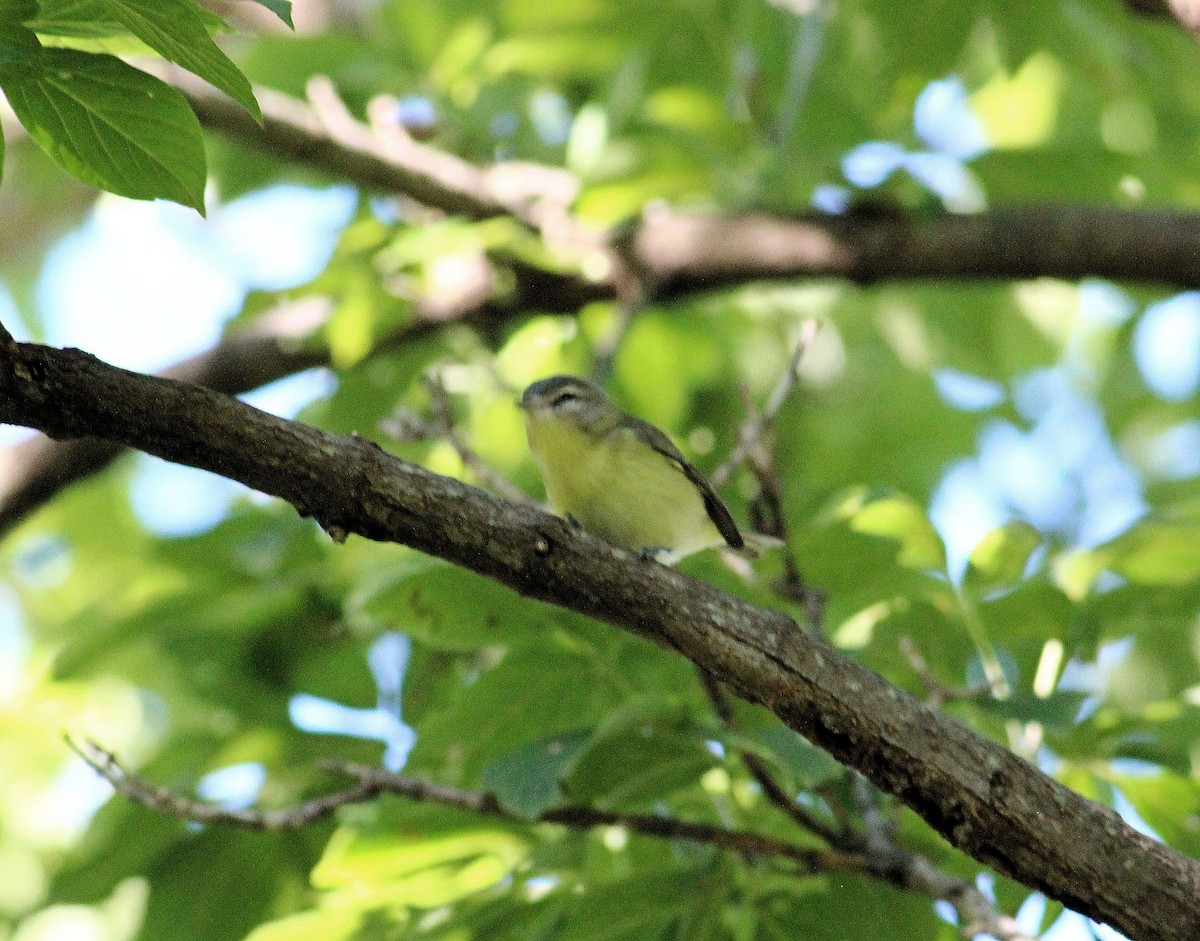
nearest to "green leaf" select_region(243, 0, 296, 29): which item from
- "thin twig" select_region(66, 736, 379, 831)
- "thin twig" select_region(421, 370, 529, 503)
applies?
"thin twig" select_region(66, 736, 379, 831)

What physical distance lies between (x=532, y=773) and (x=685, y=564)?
4.15 feet

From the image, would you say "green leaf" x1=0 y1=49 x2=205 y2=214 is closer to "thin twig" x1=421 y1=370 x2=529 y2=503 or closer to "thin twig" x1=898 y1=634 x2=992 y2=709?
"thin twig" x1=421 y1=370 x2=529 y2=503

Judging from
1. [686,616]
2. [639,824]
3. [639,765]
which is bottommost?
[639,824]

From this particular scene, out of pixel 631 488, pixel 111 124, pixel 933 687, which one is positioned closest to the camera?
pixel 111 124

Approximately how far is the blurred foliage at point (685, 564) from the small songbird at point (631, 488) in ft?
1.18

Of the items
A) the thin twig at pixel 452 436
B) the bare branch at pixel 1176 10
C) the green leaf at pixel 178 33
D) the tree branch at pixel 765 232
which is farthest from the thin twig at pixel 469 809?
the tree branch at pixel 765 232

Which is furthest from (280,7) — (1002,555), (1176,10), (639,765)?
(1176,10)

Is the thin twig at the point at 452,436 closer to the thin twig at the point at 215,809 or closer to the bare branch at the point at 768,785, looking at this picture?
the bare branch at the point at 768,785

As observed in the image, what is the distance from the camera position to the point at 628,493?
4.23 meters

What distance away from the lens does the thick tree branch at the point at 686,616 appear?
93.4 inches

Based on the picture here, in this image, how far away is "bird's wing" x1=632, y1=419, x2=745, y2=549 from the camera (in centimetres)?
424

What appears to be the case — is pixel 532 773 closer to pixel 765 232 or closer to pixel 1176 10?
pixel 1176 10

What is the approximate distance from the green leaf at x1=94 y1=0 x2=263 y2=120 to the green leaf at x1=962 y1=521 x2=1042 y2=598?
94.2 inches

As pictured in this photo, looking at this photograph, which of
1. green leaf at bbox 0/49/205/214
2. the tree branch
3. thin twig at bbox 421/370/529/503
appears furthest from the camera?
the tree branch
